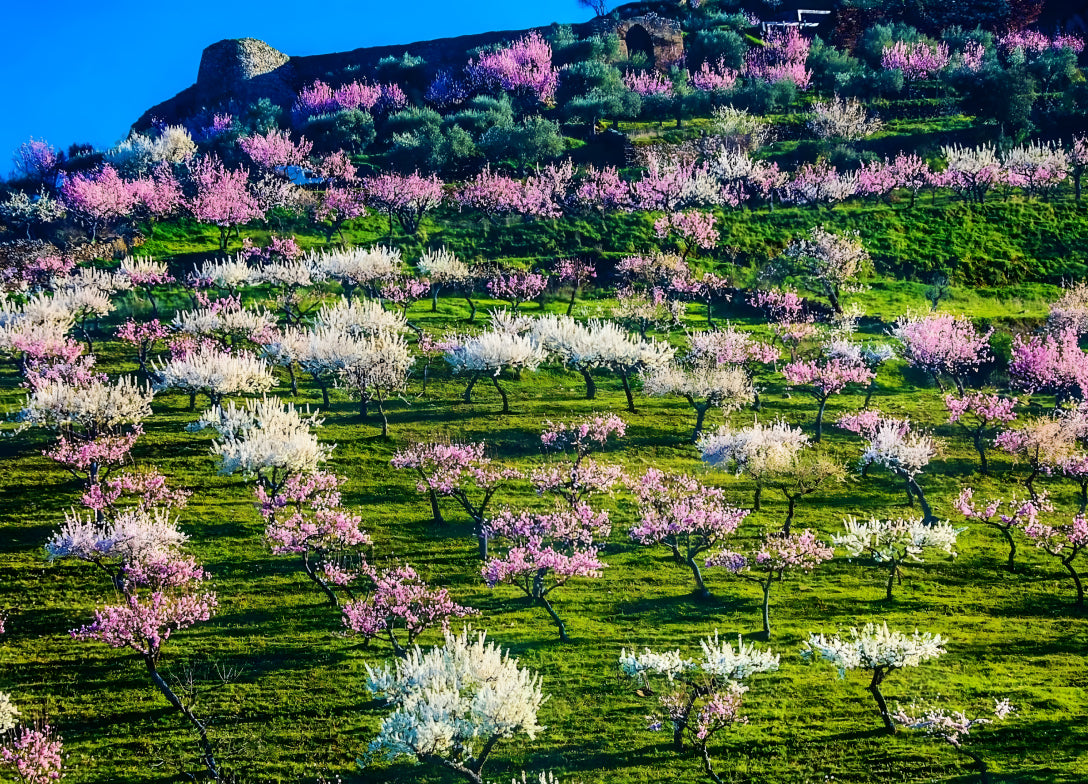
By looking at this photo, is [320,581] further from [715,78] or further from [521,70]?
[521,70]

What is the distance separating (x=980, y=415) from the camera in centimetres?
4781

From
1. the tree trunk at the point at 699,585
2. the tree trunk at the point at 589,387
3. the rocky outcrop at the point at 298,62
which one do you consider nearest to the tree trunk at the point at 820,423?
the tree trunk at the point at 589,387

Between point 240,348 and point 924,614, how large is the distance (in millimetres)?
41906

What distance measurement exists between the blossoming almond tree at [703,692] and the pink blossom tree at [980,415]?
25688 millimetres

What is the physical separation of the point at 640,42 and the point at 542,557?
390 feet

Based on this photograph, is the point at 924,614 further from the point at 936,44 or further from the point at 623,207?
the point at 936,44

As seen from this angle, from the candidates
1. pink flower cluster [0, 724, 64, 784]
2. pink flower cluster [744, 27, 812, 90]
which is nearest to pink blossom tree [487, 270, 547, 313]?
pink flower cluster [0, 724, 64, 784]

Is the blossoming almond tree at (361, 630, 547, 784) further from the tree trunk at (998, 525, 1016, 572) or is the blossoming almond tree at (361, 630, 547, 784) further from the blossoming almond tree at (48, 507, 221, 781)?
the tree trunk at (998, 525, 1016, 572)

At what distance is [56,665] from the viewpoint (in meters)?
30.5

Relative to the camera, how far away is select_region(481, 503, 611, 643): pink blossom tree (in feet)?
101

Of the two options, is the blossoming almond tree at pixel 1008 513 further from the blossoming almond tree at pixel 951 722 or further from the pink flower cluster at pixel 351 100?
the pink flower cluster at pixel 351 100

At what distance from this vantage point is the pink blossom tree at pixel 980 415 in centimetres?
4656

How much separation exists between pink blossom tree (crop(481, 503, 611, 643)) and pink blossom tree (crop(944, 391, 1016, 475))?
23.4 m

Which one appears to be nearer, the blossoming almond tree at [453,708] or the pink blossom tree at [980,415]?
the blossoming almond tree at [453,708]
